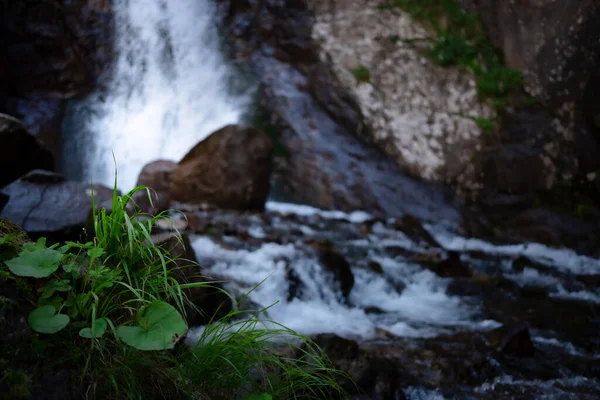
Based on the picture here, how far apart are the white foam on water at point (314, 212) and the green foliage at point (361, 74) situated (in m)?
3.09

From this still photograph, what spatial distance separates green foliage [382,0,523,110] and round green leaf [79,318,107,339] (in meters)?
8.93

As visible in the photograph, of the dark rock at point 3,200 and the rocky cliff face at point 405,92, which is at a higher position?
the rocky cliff face at point 405,92

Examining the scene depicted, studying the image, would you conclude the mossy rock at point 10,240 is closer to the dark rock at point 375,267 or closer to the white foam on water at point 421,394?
the white foam on water at point 421,394

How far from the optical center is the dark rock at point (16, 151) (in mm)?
4781

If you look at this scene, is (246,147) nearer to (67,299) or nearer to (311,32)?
(311,32)

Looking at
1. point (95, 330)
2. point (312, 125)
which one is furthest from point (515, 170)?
point (95, 330)

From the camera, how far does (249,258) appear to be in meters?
5.12

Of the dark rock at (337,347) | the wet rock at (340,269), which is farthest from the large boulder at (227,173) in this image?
the dark rock at (337,347)

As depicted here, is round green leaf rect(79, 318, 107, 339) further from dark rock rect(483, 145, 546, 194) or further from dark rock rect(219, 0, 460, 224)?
dark rock rect(483, 145, 546, 194)

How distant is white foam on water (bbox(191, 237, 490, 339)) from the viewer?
3.90 metres

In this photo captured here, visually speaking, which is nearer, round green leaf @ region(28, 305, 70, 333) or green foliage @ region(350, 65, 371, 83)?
round green leaf @ region(28, 305, 70, 333)

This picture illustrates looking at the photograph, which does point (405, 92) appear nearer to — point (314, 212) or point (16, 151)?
point (314, 212)

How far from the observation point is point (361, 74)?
32.7ft

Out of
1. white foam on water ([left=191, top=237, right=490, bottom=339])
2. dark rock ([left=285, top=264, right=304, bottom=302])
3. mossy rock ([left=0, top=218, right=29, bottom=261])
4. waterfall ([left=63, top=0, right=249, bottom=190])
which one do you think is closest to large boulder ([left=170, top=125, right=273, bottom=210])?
waterfall ([left=63, top=0, right=249, bottom=190])
